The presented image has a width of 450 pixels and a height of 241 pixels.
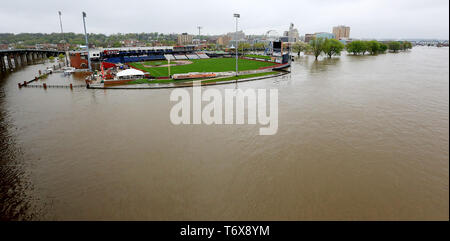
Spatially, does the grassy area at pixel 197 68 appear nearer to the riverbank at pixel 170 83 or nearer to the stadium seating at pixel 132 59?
the riverbank at pixel 170 83

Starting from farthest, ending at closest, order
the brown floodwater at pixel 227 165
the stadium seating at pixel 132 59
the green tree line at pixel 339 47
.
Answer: the green tree line at pixel 339 47 < the stadium seating at pixel 132 59 < the brown floodwater at pixel 227 165

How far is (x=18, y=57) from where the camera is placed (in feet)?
272

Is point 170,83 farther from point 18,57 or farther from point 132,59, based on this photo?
point 18,57

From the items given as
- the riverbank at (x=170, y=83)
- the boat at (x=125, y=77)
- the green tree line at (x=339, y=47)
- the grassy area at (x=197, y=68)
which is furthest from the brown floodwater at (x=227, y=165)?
the green tree line at (x=339, y=47)

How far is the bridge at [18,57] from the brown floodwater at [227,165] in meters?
53.8

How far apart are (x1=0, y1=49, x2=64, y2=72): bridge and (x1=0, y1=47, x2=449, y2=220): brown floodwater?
53.8 m

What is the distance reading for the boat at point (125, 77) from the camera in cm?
3197

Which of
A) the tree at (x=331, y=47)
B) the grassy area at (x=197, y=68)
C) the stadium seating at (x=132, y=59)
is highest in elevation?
the tree at (x=331, y=47)

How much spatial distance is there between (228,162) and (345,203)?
5282 mm

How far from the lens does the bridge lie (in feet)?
198

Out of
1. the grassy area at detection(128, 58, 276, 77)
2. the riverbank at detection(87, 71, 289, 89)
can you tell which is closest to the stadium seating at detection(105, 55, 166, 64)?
the grassy area at detection(128, 58, 276, 77)

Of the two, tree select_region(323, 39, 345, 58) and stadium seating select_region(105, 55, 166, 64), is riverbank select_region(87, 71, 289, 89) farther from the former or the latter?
tree select_region(323, 39, 345, 58)

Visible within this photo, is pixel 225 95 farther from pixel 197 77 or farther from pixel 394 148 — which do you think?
pixel 394 148

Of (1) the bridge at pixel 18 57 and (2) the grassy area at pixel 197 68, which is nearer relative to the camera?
(2) the grassy area at pixel 197 68
